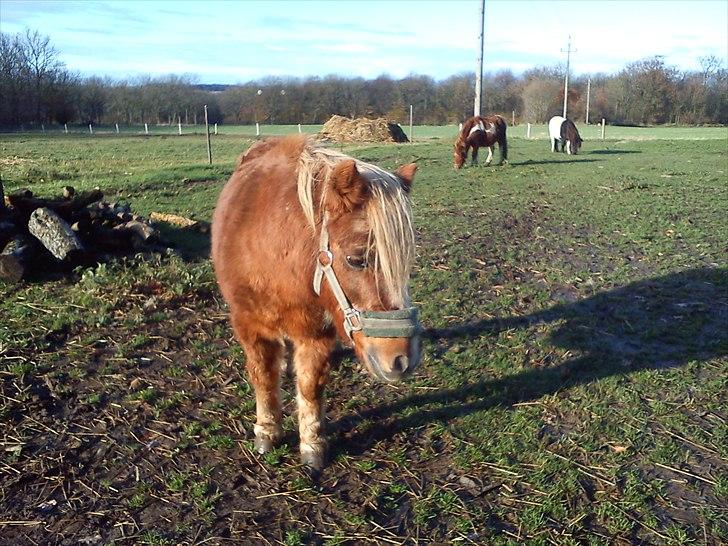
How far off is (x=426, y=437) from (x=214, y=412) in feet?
4.89

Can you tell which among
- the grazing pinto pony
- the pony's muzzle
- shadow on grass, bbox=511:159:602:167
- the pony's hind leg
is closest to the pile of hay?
the grazing pinto pony

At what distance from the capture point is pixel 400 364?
3.01m

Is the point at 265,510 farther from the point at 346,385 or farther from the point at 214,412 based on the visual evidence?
the point at 346,385

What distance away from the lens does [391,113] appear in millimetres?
60594

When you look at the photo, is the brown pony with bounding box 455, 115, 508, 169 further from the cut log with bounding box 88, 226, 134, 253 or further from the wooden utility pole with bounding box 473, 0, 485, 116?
the cut log with bounding box 88, 226, 134, 253

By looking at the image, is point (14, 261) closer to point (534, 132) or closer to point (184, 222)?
point (184, 222)

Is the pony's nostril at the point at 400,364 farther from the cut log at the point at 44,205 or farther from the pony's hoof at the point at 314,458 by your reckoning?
the cut log at the point at 44,205

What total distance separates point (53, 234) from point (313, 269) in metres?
4.25

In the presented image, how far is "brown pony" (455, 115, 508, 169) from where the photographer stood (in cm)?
1905

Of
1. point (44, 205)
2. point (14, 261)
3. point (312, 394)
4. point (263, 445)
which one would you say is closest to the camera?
point (312, 394)

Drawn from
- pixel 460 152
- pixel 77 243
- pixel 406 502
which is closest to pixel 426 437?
pixel 406 502

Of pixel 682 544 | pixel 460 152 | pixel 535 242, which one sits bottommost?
pixel 682 544

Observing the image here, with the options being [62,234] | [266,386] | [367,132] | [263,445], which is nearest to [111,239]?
[62,234]

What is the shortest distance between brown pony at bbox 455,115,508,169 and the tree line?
1580 inches
